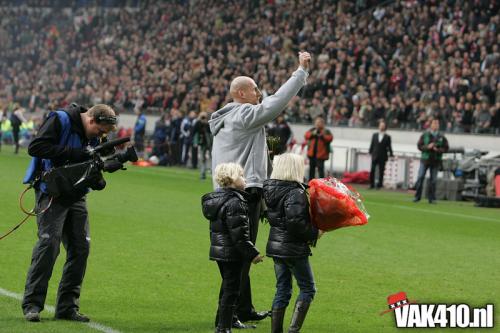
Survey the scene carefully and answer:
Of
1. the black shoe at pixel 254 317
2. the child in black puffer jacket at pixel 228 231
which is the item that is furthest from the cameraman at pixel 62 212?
the black shoe at pixel 254 317

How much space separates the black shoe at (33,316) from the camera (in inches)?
356

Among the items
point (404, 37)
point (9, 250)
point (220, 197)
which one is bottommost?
point (9, 250)

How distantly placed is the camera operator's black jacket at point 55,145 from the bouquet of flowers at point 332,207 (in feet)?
6.73

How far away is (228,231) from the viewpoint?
8422mm

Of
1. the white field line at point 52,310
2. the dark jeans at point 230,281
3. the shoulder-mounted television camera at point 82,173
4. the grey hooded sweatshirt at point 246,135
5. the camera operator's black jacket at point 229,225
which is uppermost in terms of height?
the grey hooded sweatshirt at point 246,135

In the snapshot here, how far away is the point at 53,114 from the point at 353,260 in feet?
18.7

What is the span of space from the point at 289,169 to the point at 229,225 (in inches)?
25.5

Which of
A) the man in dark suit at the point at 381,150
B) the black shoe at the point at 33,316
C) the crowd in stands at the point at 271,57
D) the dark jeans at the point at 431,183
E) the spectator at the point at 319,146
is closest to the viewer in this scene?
the black shoe at the point at 33,316

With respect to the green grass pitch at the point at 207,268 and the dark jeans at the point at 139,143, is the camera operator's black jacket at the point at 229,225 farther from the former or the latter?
the dark jeans at the point at 139,143

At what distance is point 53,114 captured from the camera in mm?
9148

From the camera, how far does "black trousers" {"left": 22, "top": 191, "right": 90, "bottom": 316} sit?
914 centimetres

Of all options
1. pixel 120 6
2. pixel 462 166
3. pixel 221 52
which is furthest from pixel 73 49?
pixel 462 166

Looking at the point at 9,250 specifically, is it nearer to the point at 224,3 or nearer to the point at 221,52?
the point at 221,52
